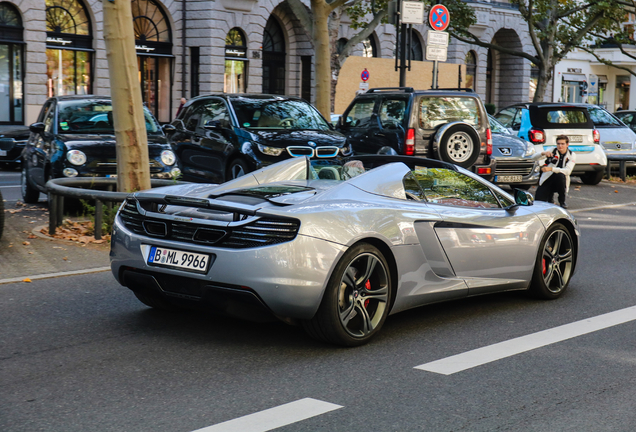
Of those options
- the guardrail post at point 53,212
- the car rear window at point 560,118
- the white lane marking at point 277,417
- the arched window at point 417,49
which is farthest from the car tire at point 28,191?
the arched window at point 417,49

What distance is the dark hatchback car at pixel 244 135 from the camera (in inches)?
520

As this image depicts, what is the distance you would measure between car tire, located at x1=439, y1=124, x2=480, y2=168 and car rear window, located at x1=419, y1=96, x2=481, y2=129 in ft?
2.51

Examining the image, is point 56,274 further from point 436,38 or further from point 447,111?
point 436,38

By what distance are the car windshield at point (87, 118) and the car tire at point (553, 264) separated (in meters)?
7.32

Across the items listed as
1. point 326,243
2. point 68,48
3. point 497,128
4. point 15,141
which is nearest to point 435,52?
point 497,128

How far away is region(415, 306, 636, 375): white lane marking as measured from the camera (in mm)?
5145

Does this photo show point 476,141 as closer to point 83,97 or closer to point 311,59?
point 83,97

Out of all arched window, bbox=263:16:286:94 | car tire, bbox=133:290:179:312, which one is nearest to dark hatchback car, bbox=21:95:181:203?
car tire, bbox=133:290:179:312

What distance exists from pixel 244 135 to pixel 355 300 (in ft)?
27.1

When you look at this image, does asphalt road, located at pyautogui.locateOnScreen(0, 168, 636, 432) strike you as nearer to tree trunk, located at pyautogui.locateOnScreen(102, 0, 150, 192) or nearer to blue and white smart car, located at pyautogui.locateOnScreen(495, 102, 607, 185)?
tree trunk, located at pyautogui.locateOnScreen(102, 0, 150, 192)

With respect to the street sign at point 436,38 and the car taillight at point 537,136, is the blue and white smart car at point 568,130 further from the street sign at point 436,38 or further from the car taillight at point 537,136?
the street sign at point 436,38

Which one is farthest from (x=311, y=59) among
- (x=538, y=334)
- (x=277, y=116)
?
(x=538, y=334)

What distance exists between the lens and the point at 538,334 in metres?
5.99

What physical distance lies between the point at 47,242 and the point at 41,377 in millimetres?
4955
